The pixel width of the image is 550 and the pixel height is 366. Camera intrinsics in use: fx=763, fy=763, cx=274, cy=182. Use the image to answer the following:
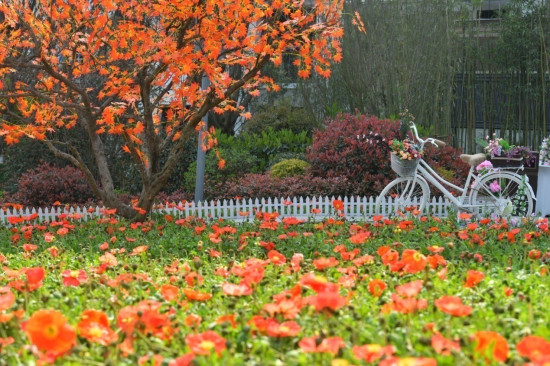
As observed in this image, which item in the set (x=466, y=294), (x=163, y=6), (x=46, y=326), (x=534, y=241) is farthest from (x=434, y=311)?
(x=163, y=6)

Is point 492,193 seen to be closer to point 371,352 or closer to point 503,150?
point 503,150

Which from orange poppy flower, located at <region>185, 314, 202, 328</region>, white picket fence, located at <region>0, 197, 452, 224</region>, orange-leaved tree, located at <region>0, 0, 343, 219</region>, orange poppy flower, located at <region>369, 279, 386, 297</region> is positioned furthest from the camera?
white picket fence, located at <region>0, 197, 452, 224</region>

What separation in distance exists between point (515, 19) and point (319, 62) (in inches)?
329

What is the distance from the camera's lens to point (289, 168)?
11.4 m

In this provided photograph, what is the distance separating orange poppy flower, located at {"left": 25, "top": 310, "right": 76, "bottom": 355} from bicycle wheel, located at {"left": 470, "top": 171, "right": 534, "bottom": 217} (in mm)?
6504

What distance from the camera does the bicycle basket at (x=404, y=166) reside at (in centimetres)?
843

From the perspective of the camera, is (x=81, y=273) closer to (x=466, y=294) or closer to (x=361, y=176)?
(x=466, y=294)

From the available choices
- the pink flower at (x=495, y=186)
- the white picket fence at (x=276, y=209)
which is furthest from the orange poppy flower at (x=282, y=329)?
the white picket fence at (x=276, y=209)

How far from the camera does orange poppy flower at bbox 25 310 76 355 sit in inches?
83.0

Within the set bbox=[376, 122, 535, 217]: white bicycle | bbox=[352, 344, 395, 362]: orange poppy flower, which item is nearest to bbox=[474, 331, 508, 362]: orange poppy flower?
bbox=[352, 344, 395, 362]: orange poppy flower

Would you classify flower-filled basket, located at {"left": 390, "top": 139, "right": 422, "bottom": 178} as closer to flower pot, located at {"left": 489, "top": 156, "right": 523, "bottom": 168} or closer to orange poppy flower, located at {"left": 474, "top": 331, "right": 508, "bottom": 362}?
flower pot, located at {"left": 489, "top": 156, "right": 523, "bottom": 168}

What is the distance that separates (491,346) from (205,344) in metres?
0.80

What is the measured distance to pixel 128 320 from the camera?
8.35 feet

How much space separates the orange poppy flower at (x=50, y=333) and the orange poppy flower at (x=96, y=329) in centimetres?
24
